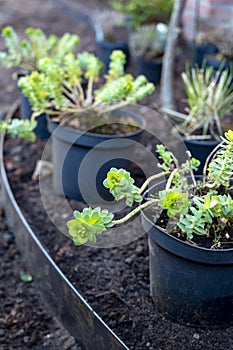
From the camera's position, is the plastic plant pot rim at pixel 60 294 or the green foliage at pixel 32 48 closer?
the plastic plant pot rim at pixel 60 294

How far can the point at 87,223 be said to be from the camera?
143 cm

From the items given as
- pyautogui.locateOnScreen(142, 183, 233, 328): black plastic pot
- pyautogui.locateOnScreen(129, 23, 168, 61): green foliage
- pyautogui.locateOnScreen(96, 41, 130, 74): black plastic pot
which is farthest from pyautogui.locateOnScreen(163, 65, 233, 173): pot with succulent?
pyautogui.locateOnScreen(96, 41, 130, 74): black plastic pot

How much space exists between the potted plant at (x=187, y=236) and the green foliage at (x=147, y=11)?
2.86 metres

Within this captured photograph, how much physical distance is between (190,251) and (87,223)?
0.36 m

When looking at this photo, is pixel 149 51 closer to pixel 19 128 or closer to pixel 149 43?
pixel 149 43

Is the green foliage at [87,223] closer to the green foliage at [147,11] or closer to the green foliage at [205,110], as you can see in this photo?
the green foliage at [205,110]

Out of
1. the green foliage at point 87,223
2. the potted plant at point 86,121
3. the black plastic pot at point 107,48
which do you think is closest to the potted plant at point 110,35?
the black plastic pot at point 107,48

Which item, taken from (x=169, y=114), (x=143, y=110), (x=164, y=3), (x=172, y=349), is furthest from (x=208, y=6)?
(x=172, y=349)

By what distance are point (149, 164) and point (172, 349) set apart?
1.17 meters

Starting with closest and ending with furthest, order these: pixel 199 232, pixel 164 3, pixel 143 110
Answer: pixel 199 232
pixel 143 110
pixel 164 3

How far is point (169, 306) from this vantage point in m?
1.78

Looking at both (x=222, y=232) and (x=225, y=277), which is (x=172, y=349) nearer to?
(x=225, y=277)

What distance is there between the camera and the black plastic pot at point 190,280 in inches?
62.2

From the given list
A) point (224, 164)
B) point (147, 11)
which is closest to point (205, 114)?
point (224, 164)
